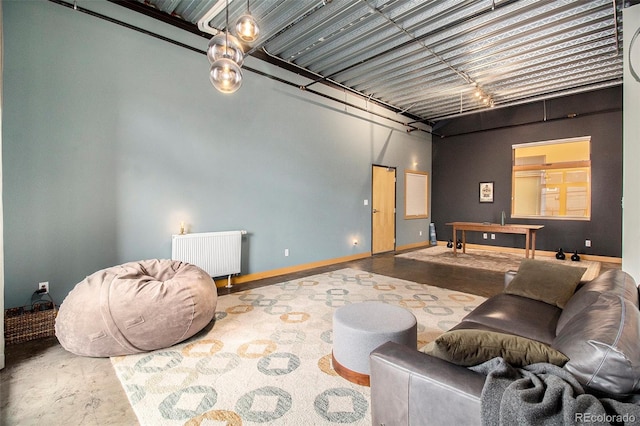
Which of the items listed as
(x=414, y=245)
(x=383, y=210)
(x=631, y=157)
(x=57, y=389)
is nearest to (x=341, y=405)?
(x=57, y=389)

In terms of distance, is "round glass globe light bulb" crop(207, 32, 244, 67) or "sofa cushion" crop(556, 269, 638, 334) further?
"round glass globe light bulb" crop(207, 32, 244, 67)

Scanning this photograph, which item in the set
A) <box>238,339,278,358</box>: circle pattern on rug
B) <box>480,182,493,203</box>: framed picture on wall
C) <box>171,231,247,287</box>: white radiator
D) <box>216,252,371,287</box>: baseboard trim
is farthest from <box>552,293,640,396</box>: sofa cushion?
<box>480,182,493,203</box>: framed picture on wall

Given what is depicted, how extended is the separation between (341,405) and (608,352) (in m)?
1.42

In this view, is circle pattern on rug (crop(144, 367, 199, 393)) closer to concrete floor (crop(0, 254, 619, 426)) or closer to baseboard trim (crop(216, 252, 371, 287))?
concrete floor (crop(0, 254, 619, 426))

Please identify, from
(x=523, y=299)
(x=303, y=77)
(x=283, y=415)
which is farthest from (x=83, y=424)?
(x=303, y=77)

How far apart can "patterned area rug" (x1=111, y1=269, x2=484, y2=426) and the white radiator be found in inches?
27.5

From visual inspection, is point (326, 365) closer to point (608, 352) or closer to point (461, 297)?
point (608, 352)

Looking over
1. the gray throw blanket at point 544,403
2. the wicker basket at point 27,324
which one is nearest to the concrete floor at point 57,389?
the wicker basket at point 27,324

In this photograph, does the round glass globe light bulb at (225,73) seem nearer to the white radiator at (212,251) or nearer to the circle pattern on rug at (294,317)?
the white radiator at (212,251)

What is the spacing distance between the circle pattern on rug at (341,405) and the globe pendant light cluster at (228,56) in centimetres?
252

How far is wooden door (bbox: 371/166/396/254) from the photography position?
730 centimetres

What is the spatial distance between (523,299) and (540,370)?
182 cm

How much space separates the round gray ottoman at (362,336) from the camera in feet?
6.67

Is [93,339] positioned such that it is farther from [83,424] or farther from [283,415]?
[283,415]
